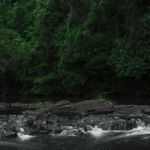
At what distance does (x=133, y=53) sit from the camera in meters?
48.3

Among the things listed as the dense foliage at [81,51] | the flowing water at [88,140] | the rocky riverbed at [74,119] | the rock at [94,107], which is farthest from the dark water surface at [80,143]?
the dense foliage at [81,51]

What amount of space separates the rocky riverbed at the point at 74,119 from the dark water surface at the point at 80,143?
2.02m

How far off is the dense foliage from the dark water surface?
22241 mm

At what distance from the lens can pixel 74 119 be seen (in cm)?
3131

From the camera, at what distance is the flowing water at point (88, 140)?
23500 millimetres

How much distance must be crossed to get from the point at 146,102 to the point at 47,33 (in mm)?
19622

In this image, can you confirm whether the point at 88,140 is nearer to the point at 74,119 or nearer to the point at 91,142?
the point at 91,142

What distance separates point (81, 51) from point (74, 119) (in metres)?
20.6

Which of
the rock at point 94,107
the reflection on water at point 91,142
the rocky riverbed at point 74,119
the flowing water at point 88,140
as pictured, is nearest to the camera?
the reflection on water at point 91,142

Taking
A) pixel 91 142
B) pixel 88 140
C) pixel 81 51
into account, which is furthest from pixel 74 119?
pixel 81 51

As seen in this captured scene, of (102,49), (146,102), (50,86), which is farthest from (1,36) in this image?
(146,102)

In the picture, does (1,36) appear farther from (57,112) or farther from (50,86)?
(57,112)

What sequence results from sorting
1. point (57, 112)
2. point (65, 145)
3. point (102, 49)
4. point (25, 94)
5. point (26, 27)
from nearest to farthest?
point (65, 145) → point (57, 112) → point (102, 49) → point (25, 94) → point (26, 27)

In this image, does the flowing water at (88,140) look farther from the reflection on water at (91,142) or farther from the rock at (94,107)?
the rock at (94,107)
